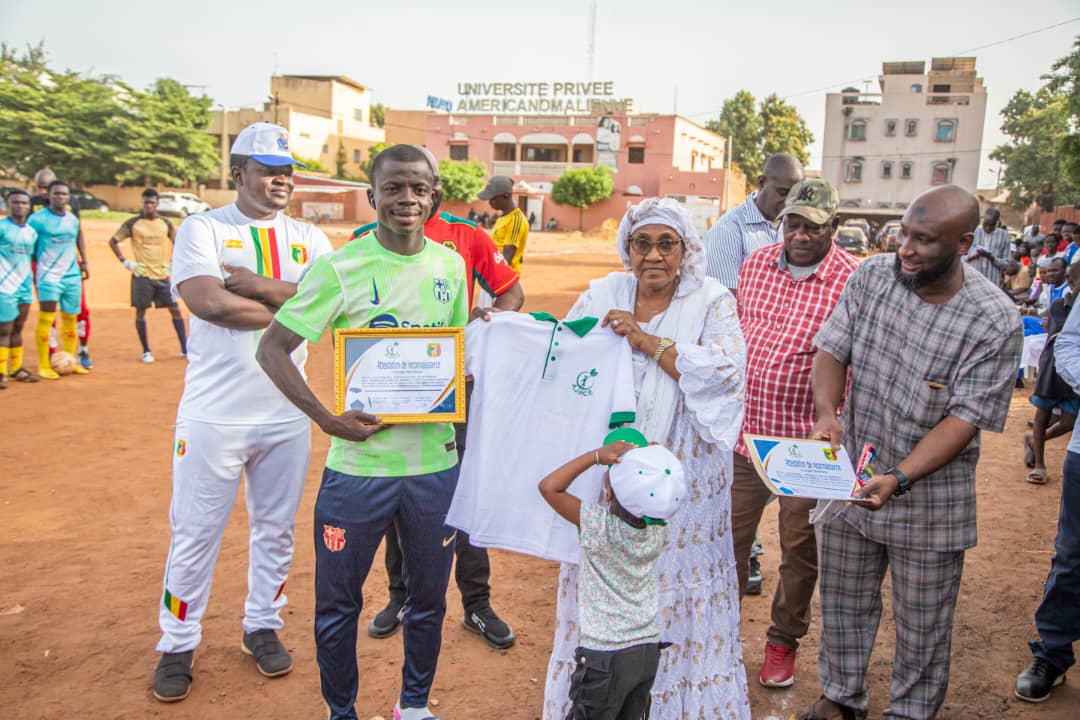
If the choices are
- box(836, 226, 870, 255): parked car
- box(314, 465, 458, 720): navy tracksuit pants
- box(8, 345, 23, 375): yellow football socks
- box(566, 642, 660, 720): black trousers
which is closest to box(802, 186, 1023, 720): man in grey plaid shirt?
box(566, 642, 660, 720): black trousers

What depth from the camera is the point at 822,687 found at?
3.94 m

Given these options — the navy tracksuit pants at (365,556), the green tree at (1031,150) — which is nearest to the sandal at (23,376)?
the navy tracksuit pants at (365,556)

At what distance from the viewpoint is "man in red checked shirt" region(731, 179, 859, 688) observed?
3.96m

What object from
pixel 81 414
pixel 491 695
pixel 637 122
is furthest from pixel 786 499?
pixel 637 122

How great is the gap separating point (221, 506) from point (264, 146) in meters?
1.70

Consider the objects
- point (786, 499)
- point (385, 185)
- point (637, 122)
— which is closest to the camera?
point (385, 185)

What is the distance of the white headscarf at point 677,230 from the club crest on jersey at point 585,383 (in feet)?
1.63

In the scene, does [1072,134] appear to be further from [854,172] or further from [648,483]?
[854,172]

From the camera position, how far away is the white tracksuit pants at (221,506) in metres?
3.70

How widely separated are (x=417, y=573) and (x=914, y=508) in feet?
6.85

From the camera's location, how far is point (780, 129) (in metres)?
65.6

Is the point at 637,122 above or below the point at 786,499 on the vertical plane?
above

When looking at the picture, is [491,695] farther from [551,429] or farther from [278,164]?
[278,164]

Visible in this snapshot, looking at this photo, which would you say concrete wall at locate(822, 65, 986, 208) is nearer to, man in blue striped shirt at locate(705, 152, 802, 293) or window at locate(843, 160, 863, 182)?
window at locate(843, 160, 863, 182)
